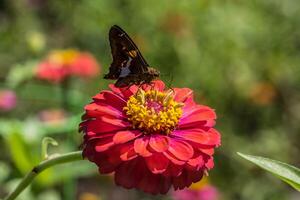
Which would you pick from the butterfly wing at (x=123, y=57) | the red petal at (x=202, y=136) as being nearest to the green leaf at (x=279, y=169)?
the red petal at (x=202, y=136)

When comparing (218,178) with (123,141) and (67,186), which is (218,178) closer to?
(67,186)

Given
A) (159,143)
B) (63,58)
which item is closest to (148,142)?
(159,143)

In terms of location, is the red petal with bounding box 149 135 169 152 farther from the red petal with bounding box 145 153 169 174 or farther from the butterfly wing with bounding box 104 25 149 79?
the butterfly wing with bounding box 104 25 149 79

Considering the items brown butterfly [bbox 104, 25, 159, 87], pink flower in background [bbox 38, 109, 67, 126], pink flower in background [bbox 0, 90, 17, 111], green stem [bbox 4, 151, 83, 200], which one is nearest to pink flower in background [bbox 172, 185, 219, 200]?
pink flower in background [bbox 38, 109, 67, 126]

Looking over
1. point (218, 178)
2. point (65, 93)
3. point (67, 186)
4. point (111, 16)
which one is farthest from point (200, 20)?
point (67, 186)

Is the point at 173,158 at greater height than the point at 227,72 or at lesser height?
greater

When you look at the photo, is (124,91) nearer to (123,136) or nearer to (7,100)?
(123,136)
